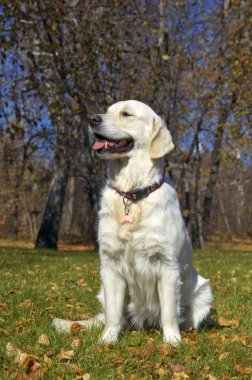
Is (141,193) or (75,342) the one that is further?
(141,193)

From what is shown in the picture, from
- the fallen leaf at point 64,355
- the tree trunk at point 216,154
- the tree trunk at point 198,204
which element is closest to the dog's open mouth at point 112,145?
the fallen leaf at point 64,355

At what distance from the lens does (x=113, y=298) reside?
12.5 feet

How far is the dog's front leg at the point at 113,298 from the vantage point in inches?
149

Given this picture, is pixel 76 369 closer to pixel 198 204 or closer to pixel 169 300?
pixel 169 300

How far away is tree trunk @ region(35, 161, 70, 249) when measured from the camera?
53.4 feet

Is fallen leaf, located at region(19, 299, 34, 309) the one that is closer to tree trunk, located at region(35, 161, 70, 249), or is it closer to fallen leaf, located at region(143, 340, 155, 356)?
fallen leaf, located at region(143, 340, 155, 356)

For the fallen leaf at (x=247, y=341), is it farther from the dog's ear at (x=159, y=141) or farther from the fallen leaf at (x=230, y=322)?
the dog's ear at (x=159, y=141)

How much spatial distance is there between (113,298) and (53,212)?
12.8m

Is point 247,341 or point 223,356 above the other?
point 223,356

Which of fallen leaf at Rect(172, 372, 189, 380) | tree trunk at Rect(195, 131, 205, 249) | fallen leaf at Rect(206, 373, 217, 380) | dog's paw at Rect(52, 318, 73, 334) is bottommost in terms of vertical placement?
tree trunk at Rect(195, 131, 205, 249)

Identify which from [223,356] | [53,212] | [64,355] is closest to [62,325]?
[64,355]

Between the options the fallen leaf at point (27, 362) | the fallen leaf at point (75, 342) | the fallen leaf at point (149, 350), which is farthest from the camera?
the fallen leaf at point (75, 342)

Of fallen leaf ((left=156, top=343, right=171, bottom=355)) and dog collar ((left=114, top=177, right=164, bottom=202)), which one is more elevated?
dog collar ((left=114, top=177, right=164, bottom=202))

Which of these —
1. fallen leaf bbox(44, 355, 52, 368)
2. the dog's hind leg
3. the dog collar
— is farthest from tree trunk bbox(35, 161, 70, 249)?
fallen leaf bbox(44, 355, 52, 368)
